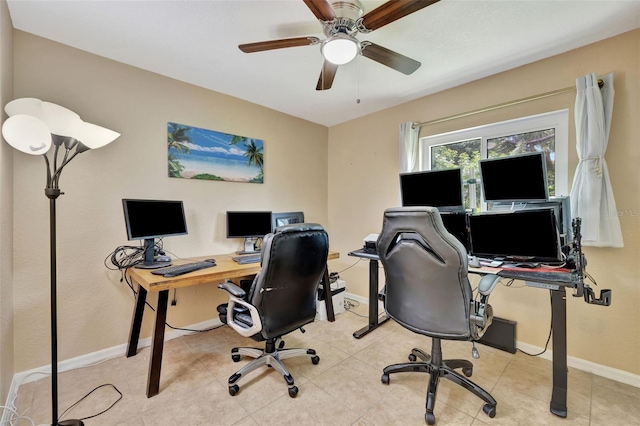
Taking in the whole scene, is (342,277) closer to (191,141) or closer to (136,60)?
(191,141)

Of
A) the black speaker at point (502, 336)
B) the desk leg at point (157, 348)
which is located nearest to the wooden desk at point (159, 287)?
the desk leg at point (157, 348)

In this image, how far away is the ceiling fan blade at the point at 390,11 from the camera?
1.30 metres

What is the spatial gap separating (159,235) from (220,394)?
4.21 ft

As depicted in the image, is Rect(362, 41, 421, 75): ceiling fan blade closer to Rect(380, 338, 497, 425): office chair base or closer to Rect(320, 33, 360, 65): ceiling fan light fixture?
Rect(320, 33, 360, 65): ceiling fan light fixture

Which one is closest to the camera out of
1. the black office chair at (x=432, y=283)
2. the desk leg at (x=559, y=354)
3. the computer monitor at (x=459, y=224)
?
the black office chair at (x=432, y=283)

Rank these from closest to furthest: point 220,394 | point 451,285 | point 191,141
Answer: point 451,285 → point 220,394 → point 191,141

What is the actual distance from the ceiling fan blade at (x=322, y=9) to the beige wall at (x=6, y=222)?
5.61 ft

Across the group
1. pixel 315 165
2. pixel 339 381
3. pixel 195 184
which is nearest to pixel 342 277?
pixel 315 165

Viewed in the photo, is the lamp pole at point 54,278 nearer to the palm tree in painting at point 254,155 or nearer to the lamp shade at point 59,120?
the lamp shade at point 59,120

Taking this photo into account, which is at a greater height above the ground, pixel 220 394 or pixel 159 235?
pixel 159 235

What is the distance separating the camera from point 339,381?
6.22ft

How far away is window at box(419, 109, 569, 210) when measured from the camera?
7.16 feet

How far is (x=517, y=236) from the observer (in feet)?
6.63

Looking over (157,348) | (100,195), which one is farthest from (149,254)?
(157,348)
